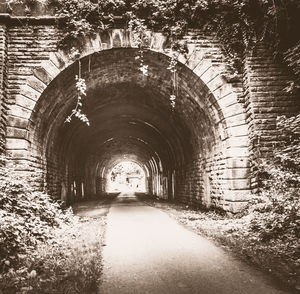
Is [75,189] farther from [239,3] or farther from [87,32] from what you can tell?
[239,3]

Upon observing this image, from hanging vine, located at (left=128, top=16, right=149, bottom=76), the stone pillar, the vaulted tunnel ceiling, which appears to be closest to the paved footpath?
the stone pillar

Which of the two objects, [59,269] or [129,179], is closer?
[59,269]

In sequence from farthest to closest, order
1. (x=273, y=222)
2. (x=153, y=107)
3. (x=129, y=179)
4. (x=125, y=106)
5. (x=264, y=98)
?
(x=129, y=179), (x=125, y=106), (x=153, y=107), (x=264, y=98), (x=273, y=222)

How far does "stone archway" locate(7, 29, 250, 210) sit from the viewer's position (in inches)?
353

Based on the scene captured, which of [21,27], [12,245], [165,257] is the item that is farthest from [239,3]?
[12,245]

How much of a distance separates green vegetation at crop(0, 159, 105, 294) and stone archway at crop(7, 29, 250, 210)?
77.9 inches

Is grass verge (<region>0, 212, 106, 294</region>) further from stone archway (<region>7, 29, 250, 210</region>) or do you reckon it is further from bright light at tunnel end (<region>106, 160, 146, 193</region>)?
bright light at tunnel end (<region>106, 160, 146, 193</region>)

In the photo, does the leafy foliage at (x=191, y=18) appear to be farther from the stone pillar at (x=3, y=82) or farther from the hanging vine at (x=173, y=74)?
the stone pillar at (x=3, y=82)

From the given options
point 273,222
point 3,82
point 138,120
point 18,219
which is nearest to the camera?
point 18,219

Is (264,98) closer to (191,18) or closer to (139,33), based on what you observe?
(191,18)

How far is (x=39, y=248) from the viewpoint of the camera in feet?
19.1

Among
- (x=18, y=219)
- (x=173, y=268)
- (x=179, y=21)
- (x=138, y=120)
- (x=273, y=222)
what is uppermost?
(x=179, y=21)

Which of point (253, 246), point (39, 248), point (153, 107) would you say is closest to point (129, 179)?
point (153, 107)

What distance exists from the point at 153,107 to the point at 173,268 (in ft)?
31.9
